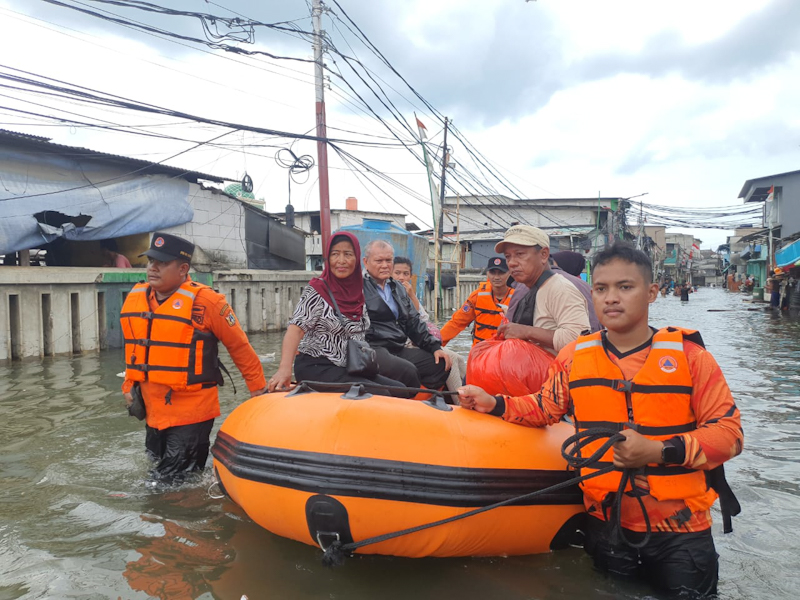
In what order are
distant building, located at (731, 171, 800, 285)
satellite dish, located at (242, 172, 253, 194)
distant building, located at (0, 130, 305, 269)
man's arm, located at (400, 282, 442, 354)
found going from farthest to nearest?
→ 1. distant building, located at (731, 171, 800, 285)
2. satellite dish, located at (242, 172, 253, 194)
3. distant building, located at (0, 130, 305, 269)
4. man's arm, located at (400, 282, 442, 354)

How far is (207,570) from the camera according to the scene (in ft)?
9.48

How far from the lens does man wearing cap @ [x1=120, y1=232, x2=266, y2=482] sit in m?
3.52

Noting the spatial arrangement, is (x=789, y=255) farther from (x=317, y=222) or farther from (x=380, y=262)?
(x=317, y=222)

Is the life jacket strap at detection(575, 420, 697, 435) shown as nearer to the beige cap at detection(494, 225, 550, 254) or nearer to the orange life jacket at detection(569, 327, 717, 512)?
the orange life jacket at detection(569, 327, 717, 512)

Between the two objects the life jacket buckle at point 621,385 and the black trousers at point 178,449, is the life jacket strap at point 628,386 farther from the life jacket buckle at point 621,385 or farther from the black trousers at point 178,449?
the black trousers at point 178,449

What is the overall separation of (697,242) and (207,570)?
105643 millimetres

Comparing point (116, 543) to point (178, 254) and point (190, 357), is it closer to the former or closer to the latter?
point (190, 357)

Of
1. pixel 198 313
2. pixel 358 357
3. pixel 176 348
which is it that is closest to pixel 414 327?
pixel 358 357

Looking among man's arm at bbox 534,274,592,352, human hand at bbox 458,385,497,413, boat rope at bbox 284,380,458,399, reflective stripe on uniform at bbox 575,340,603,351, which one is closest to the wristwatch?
reflective stripe on uniform at bbox 575,340,603,351

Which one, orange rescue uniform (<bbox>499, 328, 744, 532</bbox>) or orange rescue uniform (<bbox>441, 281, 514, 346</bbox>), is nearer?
orange rescue uniform (<bbox>499, 328, 744, 532</bbox>)

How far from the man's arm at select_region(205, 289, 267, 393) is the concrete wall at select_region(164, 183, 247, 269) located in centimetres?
1181

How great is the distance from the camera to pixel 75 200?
11938 mm

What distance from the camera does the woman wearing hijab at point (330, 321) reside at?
3613 millimetres

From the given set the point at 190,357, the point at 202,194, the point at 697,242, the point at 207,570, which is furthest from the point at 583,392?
the point at 697,242
